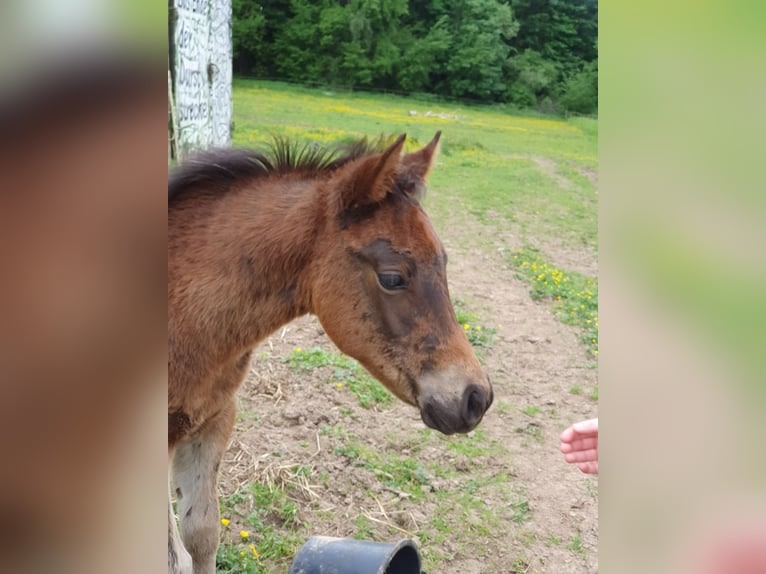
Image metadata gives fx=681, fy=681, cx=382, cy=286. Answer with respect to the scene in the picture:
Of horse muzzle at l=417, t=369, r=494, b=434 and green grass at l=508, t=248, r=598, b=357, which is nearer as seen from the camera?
horse muzzle at l=417, t=369, r=494, b=434

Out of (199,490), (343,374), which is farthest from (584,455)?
(343,374)

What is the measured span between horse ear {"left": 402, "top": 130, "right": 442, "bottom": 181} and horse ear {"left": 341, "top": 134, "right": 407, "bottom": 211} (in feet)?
0.39

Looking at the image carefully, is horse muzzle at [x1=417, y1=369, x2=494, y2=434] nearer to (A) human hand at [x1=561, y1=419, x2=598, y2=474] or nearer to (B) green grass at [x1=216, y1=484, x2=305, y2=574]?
(A) human hand at [x1=561, y1=419, x2=598, y2=474]

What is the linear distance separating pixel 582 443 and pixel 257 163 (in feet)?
3.31

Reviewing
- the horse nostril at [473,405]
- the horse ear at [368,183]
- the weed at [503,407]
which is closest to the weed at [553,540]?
the weed at [503,407]

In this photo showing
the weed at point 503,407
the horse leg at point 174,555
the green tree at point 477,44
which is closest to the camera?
the horse leg at point 174,555

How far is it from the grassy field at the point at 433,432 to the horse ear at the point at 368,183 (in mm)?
699

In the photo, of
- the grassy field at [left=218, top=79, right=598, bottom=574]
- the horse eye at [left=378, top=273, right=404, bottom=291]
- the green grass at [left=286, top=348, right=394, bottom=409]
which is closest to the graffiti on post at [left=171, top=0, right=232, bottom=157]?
the grassy field at [left=218, top=79, right=598, bottom=574]

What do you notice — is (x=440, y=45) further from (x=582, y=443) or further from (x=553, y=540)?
(x=582, y=443)

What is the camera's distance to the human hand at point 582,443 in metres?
1.12

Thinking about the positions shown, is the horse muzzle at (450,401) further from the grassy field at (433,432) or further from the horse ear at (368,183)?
the grassy field at (433,432)

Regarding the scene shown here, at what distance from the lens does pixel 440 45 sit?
282 centimetres

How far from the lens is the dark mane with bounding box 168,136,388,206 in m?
1.63
